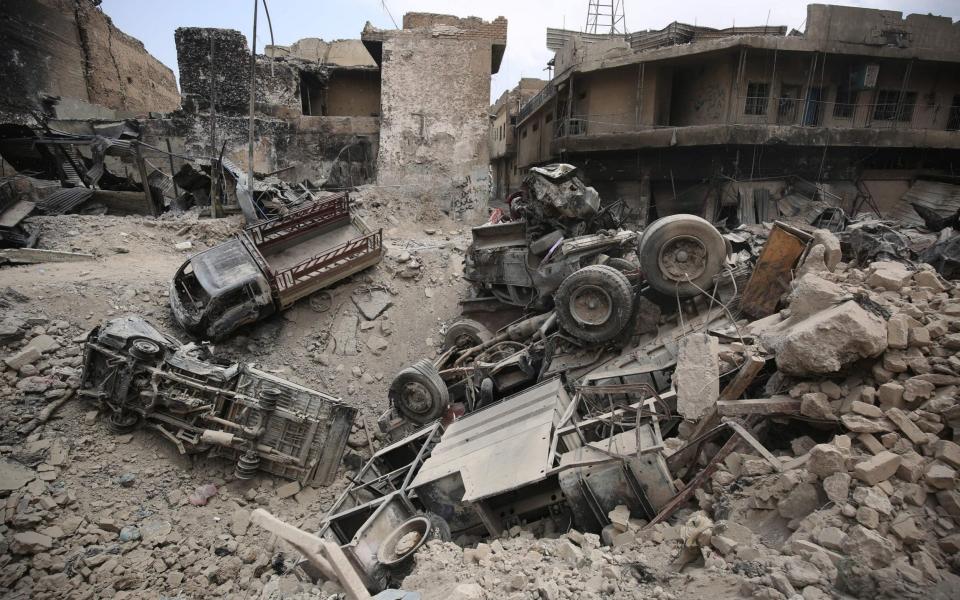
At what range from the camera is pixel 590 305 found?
6.48 meters

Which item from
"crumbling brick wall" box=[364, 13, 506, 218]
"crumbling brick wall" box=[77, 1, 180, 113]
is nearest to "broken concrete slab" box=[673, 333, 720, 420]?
"crumbling brick wall" box=[364, 13, 506, 218]

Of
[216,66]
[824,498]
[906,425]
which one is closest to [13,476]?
[824,498]

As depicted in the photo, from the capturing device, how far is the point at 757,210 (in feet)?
49.4

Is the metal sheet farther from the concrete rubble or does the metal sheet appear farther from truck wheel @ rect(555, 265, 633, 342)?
truck wheel @ rect(555, 265, 633, 342)

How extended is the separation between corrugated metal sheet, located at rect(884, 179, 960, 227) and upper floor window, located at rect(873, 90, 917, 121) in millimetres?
2257

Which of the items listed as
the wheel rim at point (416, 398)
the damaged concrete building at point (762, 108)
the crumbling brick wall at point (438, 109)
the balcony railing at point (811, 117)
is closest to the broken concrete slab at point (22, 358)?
the wheel rim at point (416, 398)

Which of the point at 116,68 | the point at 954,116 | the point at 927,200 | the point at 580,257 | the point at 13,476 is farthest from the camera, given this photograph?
the point at 116,68

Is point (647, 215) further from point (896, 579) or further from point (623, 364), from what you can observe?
point (896, 579)

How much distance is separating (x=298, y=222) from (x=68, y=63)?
16.5 metres

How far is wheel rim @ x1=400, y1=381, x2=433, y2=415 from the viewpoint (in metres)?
6.89

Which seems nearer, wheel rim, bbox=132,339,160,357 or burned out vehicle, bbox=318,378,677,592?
burned out vehicle, bbox=318,378,677,592

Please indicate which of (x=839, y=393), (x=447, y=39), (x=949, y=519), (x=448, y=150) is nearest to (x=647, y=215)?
(x=448, y=150)

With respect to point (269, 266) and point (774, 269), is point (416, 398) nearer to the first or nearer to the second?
point (269, 266)

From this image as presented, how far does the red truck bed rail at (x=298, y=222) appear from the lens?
9352 millimetres
